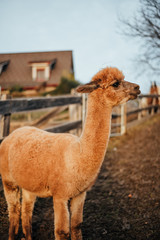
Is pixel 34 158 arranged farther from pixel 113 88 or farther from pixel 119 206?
pixel 119 206

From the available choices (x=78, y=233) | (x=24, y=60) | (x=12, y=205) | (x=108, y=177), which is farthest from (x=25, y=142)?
(x=24, y=60)

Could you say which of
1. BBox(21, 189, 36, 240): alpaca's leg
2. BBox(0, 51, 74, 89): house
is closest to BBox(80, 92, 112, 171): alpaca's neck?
BBox(21, 189, 36, 240): alpaca's leg

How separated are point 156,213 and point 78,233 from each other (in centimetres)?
137

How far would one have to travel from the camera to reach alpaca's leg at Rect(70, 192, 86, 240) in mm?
2316

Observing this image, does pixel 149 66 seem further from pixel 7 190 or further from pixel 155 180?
pixel 7 190

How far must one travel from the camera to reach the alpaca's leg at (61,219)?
208 cm

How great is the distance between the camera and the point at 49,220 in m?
2.96

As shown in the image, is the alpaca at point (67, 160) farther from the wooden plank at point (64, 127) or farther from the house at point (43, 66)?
the house at point (43, 66)

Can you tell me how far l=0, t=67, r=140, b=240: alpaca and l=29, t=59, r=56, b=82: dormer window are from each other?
1878 centimetres

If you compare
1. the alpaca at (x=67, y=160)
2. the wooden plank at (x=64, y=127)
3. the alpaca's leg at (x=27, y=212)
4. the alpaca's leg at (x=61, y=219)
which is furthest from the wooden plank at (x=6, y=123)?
the alpaca's leg at (x=61, y=219)

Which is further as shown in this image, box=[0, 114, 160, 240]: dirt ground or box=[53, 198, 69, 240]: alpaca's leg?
box=[0, 114, 160, 240]: dirt ground

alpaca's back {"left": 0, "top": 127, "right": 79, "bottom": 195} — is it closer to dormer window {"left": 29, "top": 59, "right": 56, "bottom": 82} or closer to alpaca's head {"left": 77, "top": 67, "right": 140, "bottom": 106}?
alpaca's head {"left": 77, "top": 67, "right": 140, "bottom": 106}

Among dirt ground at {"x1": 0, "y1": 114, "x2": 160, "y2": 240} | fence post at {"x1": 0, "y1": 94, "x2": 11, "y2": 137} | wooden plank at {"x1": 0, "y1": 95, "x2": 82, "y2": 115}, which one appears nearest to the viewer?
dirt ground at {"x1": 0, "y1": 114, "x2": 160, "y2": 240}

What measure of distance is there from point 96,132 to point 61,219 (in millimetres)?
1012
